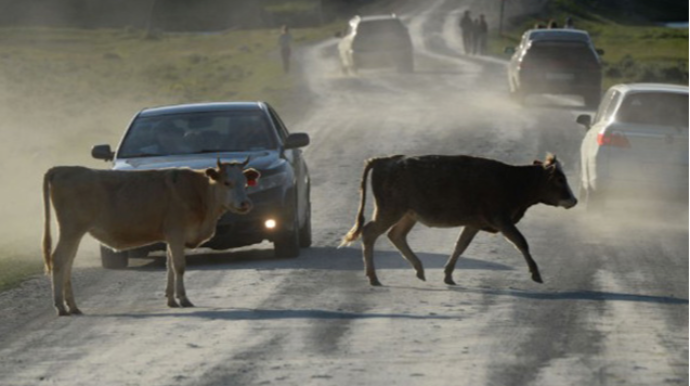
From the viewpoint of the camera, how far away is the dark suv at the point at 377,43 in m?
54.2

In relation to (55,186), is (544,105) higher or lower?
lower

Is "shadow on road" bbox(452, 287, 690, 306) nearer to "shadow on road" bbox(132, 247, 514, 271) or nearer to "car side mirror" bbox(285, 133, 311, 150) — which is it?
"shadow on road" bbox(132, 247, 514, 271)

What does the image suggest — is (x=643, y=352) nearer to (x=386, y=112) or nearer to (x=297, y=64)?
(x=386, y=112)

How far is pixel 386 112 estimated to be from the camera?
4059 cm

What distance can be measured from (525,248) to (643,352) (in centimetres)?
360

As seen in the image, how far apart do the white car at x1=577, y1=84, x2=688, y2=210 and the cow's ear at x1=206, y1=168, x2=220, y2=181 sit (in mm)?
3671

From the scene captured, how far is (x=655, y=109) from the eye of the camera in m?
18.3

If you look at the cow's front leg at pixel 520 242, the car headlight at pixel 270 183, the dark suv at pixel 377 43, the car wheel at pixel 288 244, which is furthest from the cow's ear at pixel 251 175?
the dark suv at pixel 377 43

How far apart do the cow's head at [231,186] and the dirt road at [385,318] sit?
0.85m

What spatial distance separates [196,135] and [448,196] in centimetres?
368

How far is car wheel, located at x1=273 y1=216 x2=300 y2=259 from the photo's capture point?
1783cm

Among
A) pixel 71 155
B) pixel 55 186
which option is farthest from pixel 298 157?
pixel 71 155

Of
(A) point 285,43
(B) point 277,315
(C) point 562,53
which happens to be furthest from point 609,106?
(A) point 285,43

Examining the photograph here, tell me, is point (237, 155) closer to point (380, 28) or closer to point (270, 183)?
point (270, 183)
